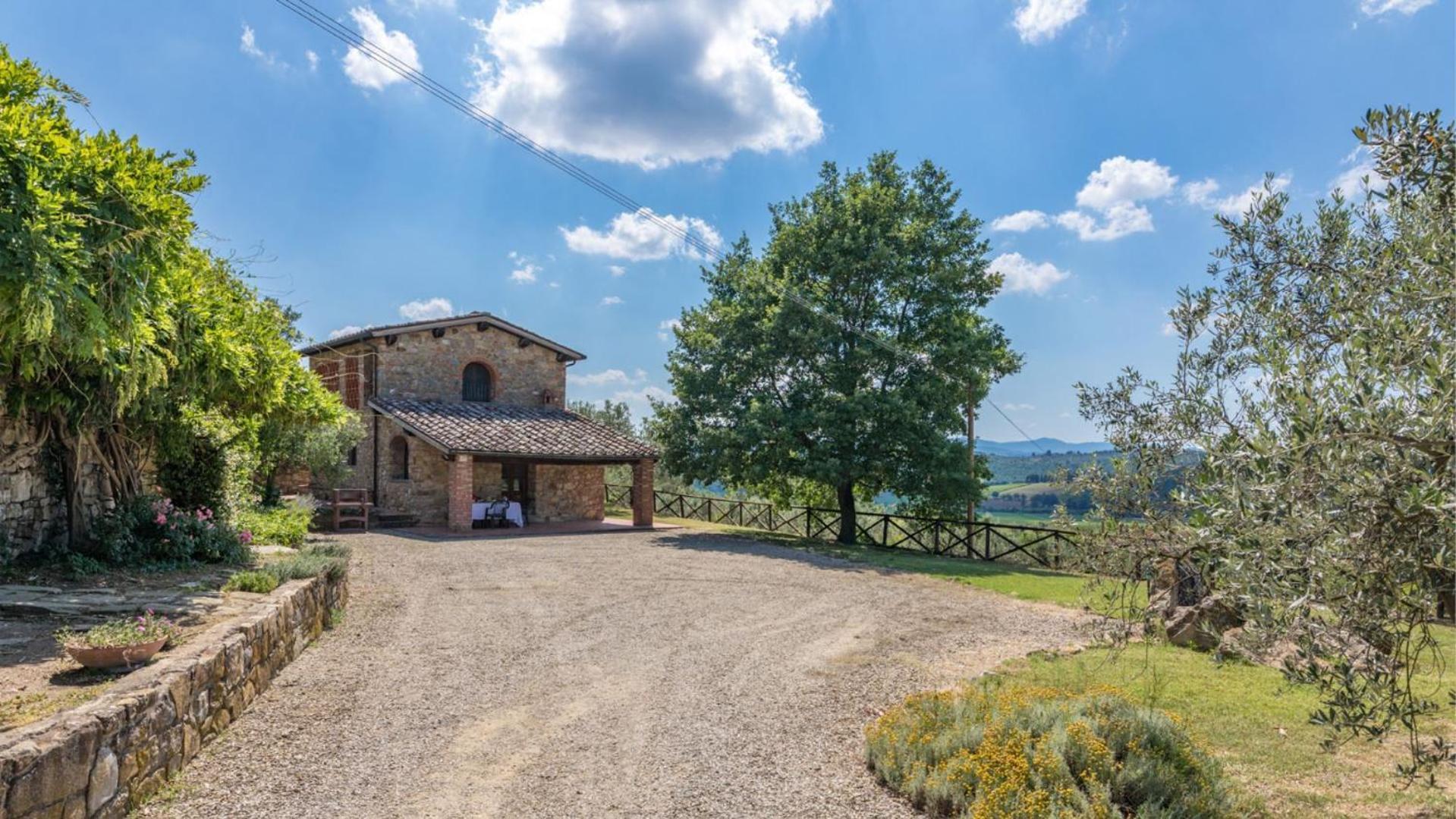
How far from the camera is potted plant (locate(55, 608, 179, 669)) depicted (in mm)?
4586

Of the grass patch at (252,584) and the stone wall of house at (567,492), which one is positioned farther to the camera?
the stone wall of house at (567,492)

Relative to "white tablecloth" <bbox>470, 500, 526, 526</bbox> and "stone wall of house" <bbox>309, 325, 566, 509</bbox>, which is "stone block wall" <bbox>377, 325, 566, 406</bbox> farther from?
"white tablecloth" <bbox>470, 500, 526, 526</bbox>

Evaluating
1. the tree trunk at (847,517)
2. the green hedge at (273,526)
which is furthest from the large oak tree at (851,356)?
the green hedge at (273,526)

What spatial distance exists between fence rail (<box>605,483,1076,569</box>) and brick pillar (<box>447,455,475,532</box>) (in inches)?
356

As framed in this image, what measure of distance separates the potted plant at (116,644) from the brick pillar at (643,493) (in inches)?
665

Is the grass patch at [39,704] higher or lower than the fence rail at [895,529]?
higher

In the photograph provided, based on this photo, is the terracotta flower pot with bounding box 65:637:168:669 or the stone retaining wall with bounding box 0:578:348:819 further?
the terracotta flower pot with bounding box 65:637:168:669

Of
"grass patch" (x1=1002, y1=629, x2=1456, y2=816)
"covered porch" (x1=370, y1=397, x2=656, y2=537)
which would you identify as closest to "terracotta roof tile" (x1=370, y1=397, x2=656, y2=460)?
"covered porch" (x1=370, y1=397, x2=656, y2=537)

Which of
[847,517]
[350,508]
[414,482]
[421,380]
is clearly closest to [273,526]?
[350,508]

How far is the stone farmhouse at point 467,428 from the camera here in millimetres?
19875

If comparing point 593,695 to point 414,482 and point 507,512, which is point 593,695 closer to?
point 507,512

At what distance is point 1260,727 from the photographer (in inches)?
235

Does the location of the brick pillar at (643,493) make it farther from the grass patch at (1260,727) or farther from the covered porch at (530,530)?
the grass patch at (1260,727)

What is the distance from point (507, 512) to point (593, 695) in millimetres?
14774
